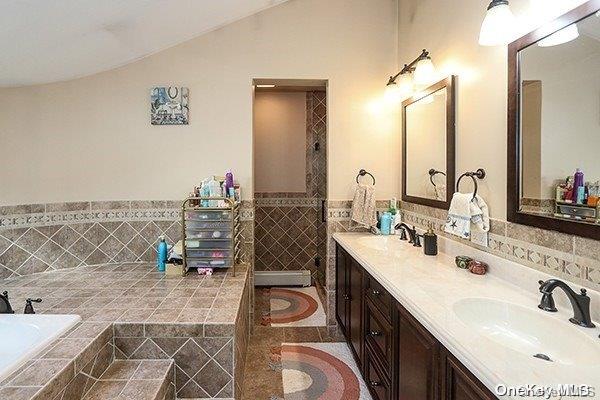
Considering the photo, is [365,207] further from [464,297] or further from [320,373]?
[464,297]

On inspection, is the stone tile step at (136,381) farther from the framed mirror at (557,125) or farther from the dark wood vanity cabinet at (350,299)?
the framed mirror at (557,125)

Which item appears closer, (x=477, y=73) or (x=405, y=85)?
(x=477, y=73)

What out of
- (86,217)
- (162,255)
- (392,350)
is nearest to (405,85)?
(392,350)

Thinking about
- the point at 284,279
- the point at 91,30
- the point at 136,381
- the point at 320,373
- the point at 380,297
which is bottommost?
the point at 320,373

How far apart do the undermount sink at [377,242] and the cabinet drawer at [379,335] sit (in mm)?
463

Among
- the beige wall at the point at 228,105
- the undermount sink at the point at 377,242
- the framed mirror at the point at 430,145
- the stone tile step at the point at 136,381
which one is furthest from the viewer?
the beige wall at the point at 228,105

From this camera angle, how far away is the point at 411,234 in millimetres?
2477

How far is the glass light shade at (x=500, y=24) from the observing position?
1.43 metres

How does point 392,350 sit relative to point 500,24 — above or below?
below

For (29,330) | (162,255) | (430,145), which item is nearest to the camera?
(29,330)

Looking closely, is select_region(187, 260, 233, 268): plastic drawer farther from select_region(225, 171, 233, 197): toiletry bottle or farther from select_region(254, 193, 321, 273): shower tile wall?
select_region(254, 193, 321, 273): shower tile wall

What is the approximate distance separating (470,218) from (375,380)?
105 centimetres

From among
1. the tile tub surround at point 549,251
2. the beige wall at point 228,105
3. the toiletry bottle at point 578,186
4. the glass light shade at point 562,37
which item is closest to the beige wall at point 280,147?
the beige wall at point 228,105

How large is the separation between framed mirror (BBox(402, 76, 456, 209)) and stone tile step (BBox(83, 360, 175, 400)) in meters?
1.90
